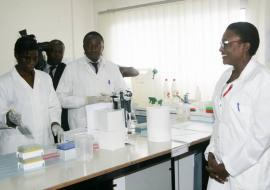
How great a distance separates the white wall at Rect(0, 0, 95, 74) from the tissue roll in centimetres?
259

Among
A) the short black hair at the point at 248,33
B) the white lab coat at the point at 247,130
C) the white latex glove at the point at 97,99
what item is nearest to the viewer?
the white lab coat at the point at 247,130

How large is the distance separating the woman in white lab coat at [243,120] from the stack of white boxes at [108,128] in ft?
2.13

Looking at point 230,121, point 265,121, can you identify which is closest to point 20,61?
point 230,121

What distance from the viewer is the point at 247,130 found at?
1.57 meters

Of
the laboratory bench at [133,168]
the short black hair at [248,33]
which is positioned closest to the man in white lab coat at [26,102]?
the laboratory bench at [133,168]

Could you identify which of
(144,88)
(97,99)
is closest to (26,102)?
(97,99)

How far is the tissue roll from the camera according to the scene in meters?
2.18

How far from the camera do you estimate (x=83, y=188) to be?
1611 mm

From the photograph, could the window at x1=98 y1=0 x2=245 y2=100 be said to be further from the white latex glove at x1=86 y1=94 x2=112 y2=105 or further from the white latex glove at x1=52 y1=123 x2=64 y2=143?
the white latex glove at x1=52 y1=123 x2=64 y2=143

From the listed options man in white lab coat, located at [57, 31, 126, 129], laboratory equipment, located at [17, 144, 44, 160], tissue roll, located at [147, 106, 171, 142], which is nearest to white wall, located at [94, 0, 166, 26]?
man in white lab coat, located at [57, 31, 126, 129]

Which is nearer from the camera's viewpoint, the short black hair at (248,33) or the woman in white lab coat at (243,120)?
the woman in white lab coat at (243,120)

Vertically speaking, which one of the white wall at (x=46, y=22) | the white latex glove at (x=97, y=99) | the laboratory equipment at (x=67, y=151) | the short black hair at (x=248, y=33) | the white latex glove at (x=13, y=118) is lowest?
the laboratory equipment at (x=67, y=151)

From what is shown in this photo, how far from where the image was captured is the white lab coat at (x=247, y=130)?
153 centimetres

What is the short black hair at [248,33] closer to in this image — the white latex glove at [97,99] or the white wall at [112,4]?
the white latex glove at [97,99]
